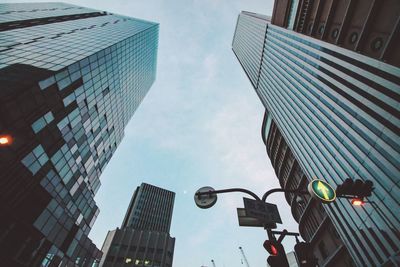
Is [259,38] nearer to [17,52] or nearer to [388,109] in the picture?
[388,109]

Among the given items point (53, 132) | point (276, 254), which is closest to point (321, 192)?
point (276, 254)

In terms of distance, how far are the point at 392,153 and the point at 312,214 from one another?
65.8 ft

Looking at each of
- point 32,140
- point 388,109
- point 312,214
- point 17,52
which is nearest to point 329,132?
point 388,109

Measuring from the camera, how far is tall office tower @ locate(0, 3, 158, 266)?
20.2 m

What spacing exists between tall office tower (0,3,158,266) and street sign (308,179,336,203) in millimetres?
24930

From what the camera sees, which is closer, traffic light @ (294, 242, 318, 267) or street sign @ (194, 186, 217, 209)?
traffic light @ (294, 242, 318, 267)

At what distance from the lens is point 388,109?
1789 centimetres

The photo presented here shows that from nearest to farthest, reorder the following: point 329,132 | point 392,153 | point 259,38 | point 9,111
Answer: point 392,153
point 9,111
point 329,132
point 259,38

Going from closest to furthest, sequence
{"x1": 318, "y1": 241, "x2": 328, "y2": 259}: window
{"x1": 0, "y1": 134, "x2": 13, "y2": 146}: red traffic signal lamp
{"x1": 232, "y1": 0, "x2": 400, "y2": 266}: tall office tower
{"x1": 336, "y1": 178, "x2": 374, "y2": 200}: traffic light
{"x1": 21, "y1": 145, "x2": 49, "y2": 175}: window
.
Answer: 1. {"x1": 336, "y1": 178, "x2": 374, "y2": 200}: traffic light
2. {"x1": 232, "y1": 0, "x2": 400, "y2": 266}: tall office tower
3. {"x1": 0, "y1": 134, "x2": 13, "y2": 146}: red traffic signal lamp
4. {"x1": 21, "y1": 145, "x2": 49, "y2": 175}: window
5. {"x1": 318, "y1": 241, "x2": 328, "y2": 259}: window

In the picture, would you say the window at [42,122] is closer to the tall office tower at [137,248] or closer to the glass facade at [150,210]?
the tall office tower at [137,248]

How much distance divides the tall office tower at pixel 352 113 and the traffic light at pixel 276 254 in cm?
1828

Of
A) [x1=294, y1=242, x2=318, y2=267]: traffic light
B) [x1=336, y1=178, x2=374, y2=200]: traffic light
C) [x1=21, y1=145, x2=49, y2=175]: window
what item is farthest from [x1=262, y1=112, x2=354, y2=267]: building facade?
[x1=21, y1=145, x2=49, y2=175]: window

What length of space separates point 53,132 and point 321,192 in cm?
3005

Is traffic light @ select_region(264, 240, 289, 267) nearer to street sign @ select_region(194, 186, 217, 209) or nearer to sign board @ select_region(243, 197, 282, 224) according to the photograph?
sign board @ select_region(243, 197, 282, 224)
